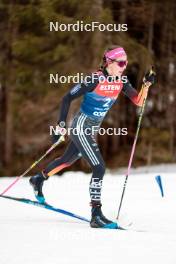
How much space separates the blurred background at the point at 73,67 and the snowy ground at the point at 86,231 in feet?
17.4

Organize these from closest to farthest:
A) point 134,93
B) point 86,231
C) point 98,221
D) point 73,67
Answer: point 86,231
point 98,221
point 134,93
point 73,67

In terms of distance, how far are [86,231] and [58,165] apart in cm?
113

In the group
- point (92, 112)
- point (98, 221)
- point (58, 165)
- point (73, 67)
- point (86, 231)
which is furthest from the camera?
point (73, 67)

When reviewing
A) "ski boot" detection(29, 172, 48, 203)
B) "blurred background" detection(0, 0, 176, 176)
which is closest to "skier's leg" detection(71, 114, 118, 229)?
"ski boot" detection(29, 172, 48, 203)

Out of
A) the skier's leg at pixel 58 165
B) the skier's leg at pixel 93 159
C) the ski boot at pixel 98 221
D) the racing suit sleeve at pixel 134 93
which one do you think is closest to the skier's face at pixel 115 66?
the racing suit sleeve at pixel 134 93

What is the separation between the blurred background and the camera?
42.5 feet

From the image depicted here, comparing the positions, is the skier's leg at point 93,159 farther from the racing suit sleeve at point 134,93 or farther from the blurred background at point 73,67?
the blurred background at point 73,67

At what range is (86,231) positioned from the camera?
502 cm

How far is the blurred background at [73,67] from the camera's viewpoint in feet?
42.5

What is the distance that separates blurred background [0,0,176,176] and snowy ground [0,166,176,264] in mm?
5290

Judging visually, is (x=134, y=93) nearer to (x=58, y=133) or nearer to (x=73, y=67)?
(x=58, y=133)

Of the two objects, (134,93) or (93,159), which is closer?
(93,159)

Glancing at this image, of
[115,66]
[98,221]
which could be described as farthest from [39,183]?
[115,66]

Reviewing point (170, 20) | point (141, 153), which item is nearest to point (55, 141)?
point (141, 153)
